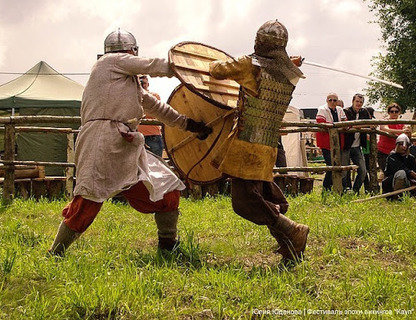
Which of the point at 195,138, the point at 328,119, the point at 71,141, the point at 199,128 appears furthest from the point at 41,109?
the point at 199,128

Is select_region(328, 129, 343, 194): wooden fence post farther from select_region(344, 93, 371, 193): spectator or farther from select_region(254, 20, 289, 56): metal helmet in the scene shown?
select_region(254, 20, 289, 56): metal helmet

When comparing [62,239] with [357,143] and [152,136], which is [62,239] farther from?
[357,143]

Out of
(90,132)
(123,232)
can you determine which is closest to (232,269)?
(90,132)

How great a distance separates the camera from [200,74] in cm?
350

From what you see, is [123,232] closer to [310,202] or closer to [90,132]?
[90,132]

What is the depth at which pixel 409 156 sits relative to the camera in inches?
272

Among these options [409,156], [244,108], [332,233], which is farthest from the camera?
[409,156]

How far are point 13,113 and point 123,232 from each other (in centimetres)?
703

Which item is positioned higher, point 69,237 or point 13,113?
point 13,113

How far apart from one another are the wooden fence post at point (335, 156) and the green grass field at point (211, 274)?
209 centimetres

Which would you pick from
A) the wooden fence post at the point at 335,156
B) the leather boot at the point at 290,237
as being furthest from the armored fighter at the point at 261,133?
the wooden fence post at the point at 335,156

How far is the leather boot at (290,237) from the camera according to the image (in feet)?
10.9

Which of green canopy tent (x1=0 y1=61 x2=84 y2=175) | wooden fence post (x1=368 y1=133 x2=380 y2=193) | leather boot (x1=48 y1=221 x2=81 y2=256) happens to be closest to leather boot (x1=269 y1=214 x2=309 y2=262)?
leather boot (x1=48 y1=221 x2=81 y2=256)

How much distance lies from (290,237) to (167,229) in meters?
0.85
